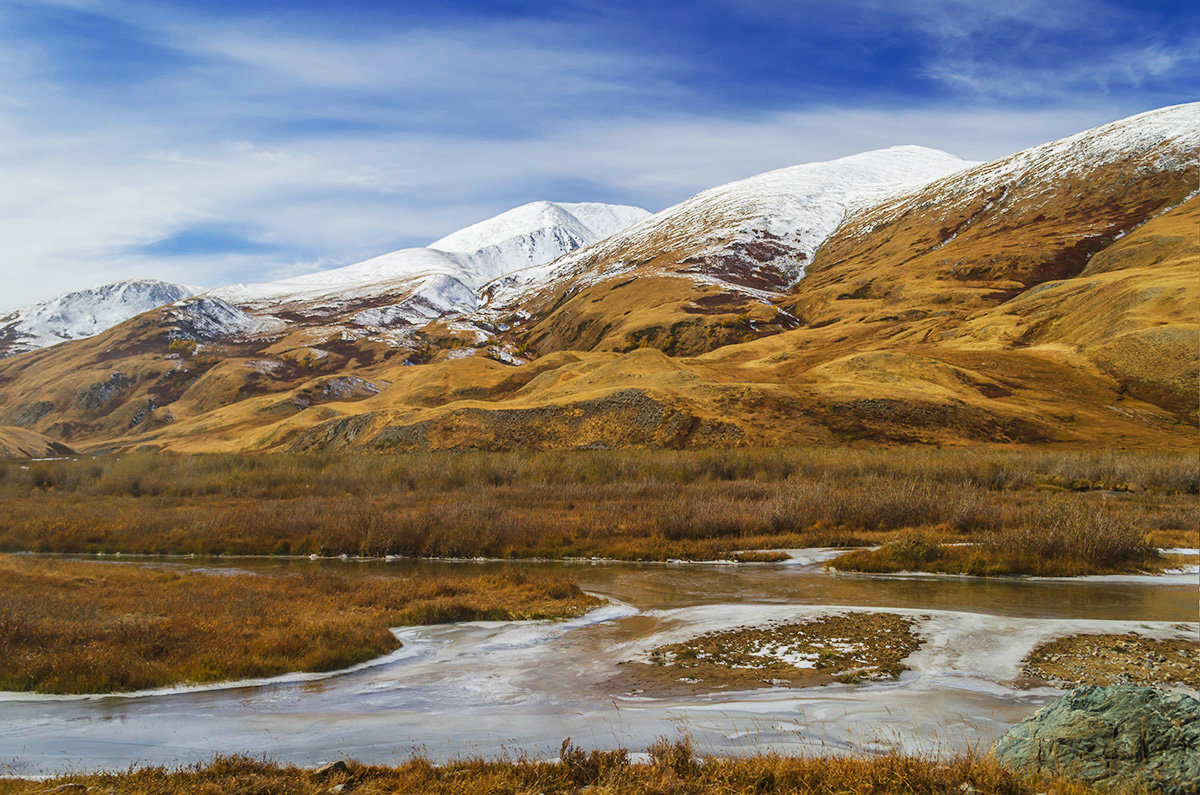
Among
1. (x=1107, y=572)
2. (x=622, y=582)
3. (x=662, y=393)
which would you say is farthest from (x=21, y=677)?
(x=662, y=393)

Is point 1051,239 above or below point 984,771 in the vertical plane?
above

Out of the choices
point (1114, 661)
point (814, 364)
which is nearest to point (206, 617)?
point (1114, 661)

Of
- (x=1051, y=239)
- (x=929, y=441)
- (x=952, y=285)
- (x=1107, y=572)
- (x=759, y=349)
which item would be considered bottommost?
(x=1107, y=572)

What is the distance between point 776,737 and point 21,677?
34.3 feet

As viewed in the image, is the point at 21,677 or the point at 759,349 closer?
the point at 21,677

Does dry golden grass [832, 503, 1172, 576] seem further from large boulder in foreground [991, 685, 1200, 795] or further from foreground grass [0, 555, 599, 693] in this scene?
large boulder in foreground [991, 685, 1200, 795]

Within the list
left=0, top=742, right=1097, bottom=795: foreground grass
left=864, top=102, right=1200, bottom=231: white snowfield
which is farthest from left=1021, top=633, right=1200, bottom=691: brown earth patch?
left=864, top=102, right=1200, bottom=231: white snowfield

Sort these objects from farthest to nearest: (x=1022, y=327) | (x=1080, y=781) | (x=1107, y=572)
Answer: (x=1022, y=327) → (x=1107, y=572) → (x=1080, y=781)

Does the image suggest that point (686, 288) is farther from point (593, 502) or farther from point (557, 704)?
point (557, 704)

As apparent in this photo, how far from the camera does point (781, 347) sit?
8006 centimetres

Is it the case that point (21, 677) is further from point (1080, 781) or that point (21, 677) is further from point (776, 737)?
point (1080, 781)

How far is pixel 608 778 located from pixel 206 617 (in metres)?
10.1

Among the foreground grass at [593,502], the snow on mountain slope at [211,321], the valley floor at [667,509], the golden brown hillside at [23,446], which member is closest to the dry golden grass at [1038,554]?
the valley floor at [667,509]

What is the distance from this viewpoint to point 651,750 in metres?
7.66
